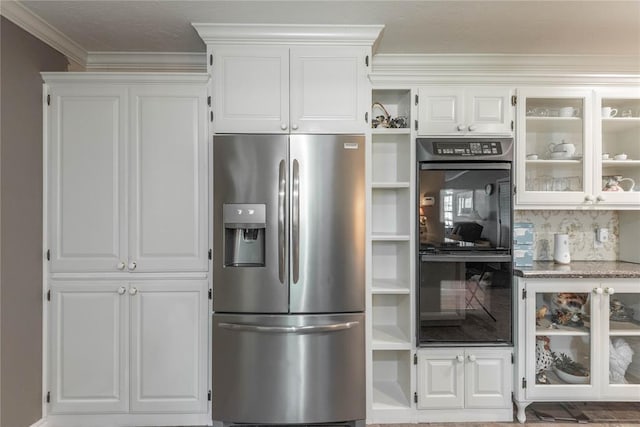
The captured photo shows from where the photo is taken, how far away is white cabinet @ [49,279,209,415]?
219 cm

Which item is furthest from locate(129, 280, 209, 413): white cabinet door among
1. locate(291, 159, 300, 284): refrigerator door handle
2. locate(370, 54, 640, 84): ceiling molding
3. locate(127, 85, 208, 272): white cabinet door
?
locate(370, 54, 640, 84): ceiling molding

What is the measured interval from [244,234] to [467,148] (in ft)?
5.03

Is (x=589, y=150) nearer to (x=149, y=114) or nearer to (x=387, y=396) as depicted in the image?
(x=387, y=396)

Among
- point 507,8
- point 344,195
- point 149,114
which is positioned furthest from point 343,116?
point 149,114

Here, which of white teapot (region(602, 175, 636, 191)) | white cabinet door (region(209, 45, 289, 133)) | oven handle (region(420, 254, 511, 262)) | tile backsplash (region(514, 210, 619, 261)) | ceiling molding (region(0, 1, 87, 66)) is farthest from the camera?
tile backsplash (region(514, 210, 619, 261))

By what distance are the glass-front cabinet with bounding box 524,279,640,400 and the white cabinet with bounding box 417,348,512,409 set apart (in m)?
0.17

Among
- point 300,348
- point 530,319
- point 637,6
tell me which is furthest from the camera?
point 530,319

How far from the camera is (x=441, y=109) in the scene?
2379mm

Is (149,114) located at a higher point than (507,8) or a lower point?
lower

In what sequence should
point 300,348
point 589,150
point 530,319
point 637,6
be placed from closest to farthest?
point 637,6
point 300,348
point 530,319
point 589,150

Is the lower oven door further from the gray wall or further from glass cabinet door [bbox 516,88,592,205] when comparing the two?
the gray wall

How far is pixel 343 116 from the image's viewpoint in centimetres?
219

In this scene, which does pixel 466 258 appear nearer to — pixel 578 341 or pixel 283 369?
pixel 578 341

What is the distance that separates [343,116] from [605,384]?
96.1 inches
